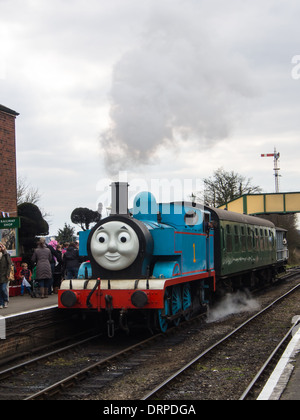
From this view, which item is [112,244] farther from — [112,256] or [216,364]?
[216,364]

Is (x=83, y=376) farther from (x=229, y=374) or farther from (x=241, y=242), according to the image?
(x=241, y=242)

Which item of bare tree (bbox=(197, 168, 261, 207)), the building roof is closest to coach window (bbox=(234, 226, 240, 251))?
the building roof

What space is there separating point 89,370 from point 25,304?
11.7 ft

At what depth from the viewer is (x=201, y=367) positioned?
25.3ft

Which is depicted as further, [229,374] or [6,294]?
[6,294]

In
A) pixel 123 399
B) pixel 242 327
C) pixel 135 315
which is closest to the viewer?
pixel 123 399

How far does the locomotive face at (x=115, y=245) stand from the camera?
9.06 metres

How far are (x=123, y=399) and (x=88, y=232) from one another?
13.6 ft

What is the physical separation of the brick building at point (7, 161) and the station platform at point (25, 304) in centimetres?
390

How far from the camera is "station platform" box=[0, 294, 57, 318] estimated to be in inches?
371

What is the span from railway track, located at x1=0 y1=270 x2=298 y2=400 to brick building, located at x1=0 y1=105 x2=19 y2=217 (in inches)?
265

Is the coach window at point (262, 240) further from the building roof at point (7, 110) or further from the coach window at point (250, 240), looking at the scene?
the building roof at point (7, 110)

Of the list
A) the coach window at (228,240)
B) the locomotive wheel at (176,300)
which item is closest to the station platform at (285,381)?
the locomotive wheel at (176,300)
